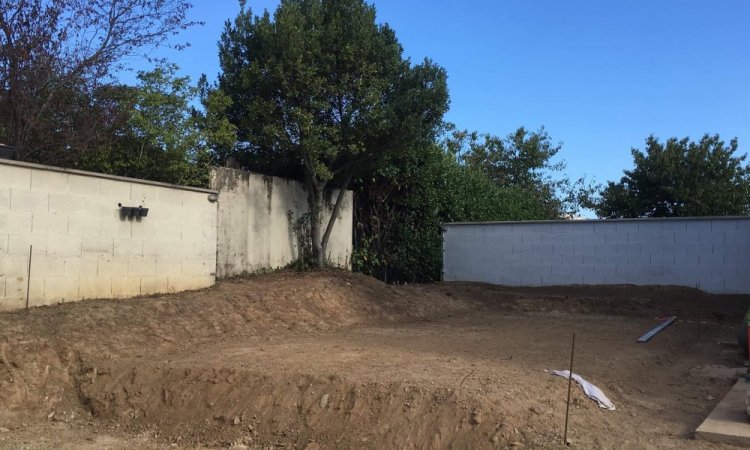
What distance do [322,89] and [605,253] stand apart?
9.35 meters

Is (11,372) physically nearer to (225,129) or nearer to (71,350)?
(71,350)

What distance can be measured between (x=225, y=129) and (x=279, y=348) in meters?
6.08

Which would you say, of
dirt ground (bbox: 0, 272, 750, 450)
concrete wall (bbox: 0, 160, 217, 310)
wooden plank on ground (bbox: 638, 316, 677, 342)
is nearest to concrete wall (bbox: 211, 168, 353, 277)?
concrete wall (bbox: 0, 160, 217, 310)

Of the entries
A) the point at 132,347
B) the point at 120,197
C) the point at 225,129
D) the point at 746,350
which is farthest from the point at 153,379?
the point at 746,350

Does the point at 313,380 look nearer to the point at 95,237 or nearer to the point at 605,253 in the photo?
the point at 95,237

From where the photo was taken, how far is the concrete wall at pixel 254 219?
13.0m

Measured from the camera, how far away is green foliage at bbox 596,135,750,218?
26391 mm

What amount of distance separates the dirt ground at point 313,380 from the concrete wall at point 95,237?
460 mm

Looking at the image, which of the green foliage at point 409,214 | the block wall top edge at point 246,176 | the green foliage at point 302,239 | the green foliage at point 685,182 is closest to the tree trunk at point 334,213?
the green foliage at point 302,239

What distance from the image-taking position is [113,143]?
11.8 m

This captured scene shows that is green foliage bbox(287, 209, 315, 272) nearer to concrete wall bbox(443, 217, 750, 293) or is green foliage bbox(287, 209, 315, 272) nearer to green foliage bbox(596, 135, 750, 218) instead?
concrete wall bbox(443, 217, 750, 293)

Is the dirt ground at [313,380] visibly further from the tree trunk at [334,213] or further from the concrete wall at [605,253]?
the concrete wall at [605,253]

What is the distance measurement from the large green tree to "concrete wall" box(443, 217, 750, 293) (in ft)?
16.5

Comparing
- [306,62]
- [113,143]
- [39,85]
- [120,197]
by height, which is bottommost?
[120,197]
